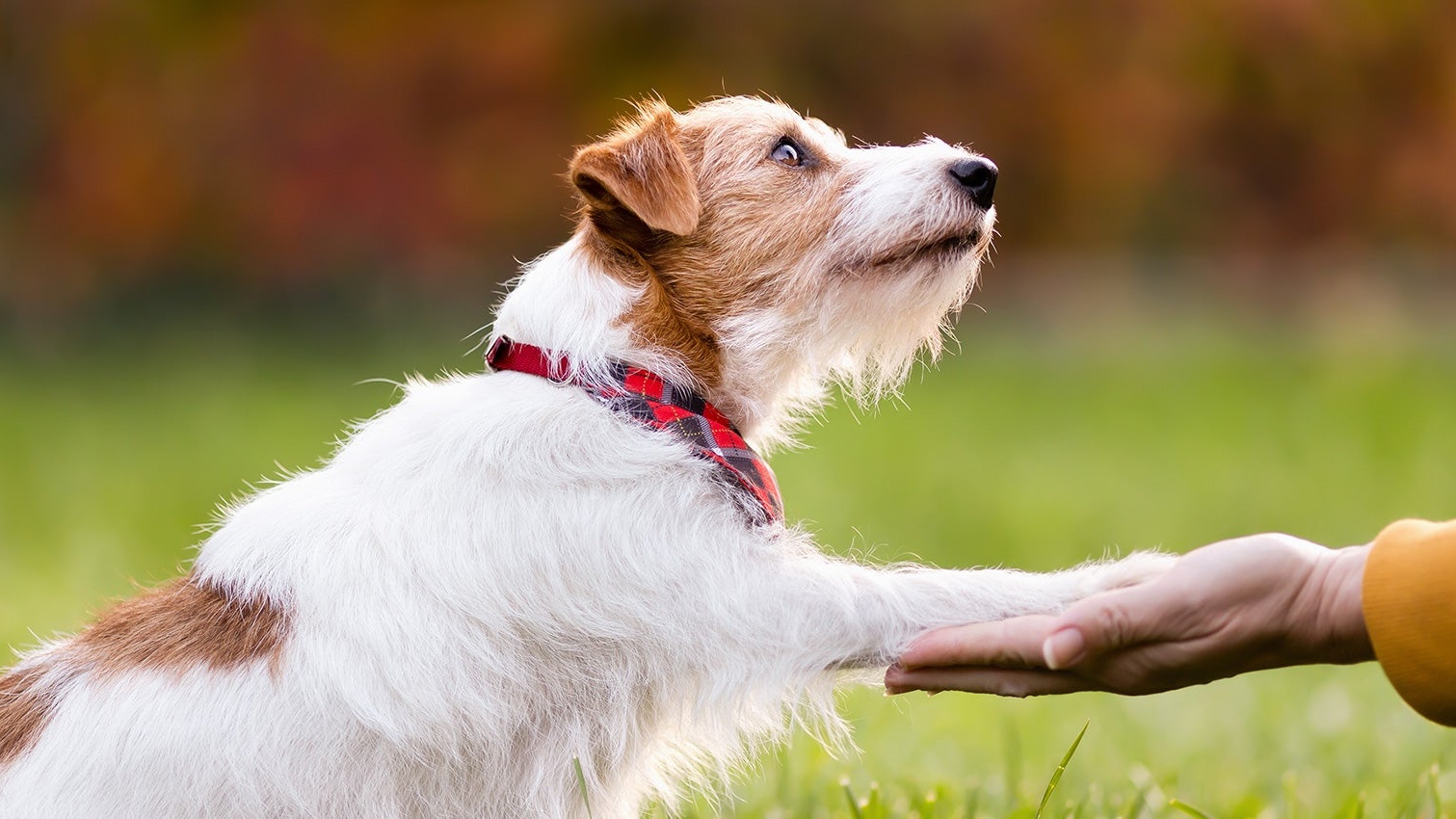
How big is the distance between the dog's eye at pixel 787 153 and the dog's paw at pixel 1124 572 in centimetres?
133

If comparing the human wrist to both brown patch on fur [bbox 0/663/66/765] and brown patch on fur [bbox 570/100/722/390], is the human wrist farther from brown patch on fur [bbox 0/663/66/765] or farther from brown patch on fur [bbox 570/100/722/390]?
brown patch on fur [bbox 0/663/66/765]

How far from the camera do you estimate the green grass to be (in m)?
4.30

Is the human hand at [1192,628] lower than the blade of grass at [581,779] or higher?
higher

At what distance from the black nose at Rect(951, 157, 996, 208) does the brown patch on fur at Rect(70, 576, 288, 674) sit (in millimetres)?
1850

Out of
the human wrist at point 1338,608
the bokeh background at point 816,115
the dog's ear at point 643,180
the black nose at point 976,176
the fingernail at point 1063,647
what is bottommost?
the bokeh background at point 816,115

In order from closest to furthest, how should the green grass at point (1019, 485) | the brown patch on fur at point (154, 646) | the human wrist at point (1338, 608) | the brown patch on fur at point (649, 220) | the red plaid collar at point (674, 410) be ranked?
the human wrist at point (1338, 608), the brown patch on fur at point (154, 646), the red plaid collar at point (674, 410), the brown patch on fur at point (649, 220), the green grass at point (1019, 485)

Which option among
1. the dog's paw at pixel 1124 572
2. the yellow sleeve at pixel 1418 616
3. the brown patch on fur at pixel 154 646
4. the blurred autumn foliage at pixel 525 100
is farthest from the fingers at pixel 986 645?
the blurred autumn foliage at pixel 525 100

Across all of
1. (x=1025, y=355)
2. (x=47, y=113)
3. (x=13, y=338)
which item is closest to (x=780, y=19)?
(x=1025, y=355)

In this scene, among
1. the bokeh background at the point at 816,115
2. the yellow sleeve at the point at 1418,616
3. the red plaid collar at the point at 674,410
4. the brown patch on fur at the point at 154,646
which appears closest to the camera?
the yellow sleeve at the point at 1418,616

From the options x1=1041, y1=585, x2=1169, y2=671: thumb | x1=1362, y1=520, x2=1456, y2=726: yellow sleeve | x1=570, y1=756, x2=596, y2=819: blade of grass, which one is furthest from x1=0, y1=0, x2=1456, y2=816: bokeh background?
x1=1362, y1=520, x2=1456, y2=726: yellow sleeve

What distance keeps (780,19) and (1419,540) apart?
1658 cm

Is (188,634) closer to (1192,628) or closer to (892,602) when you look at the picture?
(892,602)

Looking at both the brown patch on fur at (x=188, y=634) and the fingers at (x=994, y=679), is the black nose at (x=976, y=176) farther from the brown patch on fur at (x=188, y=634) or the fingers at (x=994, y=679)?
the brown patch on fur at (x=188, y=634)

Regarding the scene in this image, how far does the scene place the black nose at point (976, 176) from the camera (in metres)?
3.49
